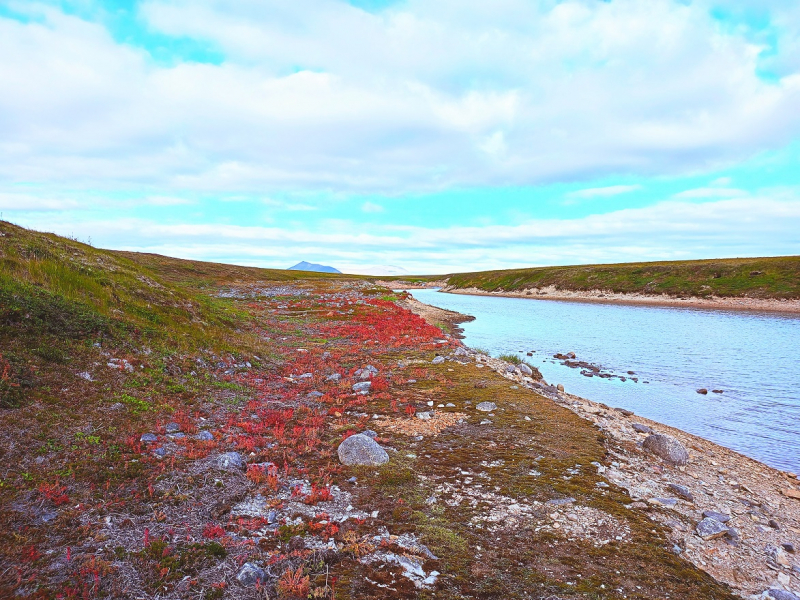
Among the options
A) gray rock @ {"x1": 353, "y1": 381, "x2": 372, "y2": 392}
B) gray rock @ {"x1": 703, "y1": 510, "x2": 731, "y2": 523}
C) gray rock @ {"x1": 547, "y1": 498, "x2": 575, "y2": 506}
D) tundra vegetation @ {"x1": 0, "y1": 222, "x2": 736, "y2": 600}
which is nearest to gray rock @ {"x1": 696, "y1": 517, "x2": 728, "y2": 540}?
gray rock @ {"x1": 703, "y1": 510, "x2": 731, "y2": 523}

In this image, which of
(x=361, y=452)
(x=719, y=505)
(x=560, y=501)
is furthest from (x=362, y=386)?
(x=719, y=505)

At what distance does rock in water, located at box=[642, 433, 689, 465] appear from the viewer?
37.1 ft

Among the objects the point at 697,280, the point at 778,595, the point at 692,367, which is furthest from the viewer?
the point at 697,280

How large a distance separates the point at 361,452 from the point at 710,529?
285 inches

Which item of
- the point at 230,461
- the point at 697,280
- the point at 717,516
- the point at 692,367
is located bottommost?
the point at 692,367

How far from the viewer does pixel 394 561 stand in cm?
641

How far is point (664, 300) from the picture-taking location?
299 feet

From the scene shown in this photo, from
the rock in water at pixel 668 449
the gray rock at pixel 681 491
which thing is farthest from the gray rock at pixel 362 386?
the gray rock at pixel 681 491

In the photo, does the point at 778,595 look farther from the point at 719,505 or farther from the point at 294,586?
the point at 294,586

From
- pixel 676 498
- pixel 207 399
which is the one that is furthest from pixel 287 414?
pixel 676 498

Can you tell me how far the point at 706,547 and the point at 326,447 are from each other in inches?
323

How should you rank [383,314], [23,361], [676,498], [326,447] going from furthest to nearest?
1. [383,314]
2. [326,447]
3. [23,361]
4. [676,498]

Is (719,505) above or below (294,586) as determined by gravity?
below

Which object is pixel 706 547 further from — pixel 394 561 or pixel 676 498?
pixel 394 561
